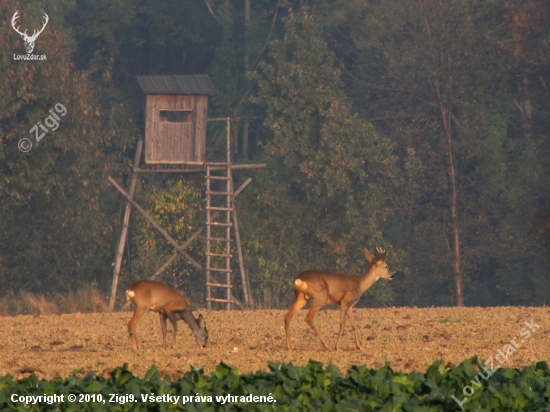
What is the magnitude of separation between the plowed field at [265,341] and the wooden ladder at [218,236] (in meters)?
7.84

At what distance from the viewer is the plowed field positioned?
12.8 m

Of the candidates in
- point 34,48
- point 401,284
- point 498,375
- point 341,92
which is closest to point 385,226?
point 401,284

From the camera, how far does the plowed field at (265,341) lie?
12.8m

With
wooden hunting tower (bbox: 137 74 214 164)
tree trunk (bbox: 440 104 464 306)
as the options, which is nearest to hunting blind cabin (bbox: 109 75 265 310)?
wooden hunting tower (bbox: 137 74 214 164)

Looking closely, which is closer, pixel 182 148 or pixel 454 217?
pixel 182 148

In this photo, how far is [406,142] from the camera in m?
34.6

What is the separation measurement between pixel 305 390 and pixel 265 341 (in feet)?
20.3

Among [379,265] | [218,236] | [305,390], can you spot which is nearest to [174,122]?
[218,236]

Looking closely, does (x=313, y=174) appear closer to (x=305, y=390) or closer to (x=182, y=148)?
(x=182, y=148)

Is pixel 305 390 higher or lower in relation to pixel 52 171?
lower

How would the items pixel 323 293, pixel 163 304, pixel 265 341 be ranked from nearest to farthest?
pixel 323 293 → pixel 163 304 → pixel 265 341

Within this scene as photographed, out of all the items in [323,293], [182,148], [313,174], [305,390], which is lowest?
[305,390]

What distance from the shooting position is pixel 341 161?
106 ft

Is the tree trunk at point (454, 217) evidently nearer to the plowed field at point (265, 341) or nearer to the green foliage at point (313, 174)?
the green foliage at point (313, 174)
